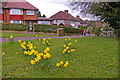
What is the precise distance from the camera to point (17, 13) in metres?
30.8

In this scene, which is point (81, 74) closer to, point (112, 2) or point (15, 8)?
point (112, 2)

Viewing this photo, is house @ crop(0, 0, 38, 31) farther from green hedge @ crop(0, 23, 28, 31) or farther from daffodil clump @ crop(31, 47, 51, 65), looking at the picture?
daffodil clump @ crop(31, 47, 51, 65)

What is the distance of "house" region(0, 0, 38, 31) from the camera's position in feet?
98.8

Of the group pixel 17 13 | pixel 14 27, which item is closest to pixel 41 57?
pixel 14 27

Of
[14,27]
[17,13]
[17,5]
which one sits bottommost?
[14,27]

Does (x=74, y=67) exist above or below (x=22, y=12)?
below

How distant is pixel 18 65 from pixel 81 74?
2144mm

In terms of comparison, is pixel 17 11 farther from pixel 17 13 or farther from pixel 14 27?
pixel 14 27

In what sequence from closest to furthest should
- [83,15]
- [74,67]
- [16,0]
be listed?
1. [74,67]
2. [83,15]
3. [16,0]

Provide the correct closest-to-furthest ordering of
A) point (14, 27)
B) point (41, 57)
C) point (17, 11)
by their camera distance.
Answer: point (41, 57), point (14, 27), point (17, 11)

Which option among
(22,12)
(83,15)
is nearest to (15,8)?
(22,12)

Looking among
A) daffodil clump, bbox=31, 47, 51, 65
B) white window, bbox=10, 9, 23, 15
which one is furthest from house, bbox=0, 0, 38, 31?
daffodil clump, bbox=31, 47, 51, 65

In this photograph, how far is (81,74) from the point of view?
11.8 ft

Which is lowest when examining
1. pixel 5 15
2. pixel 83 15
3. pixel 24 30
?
pixel 24 30
